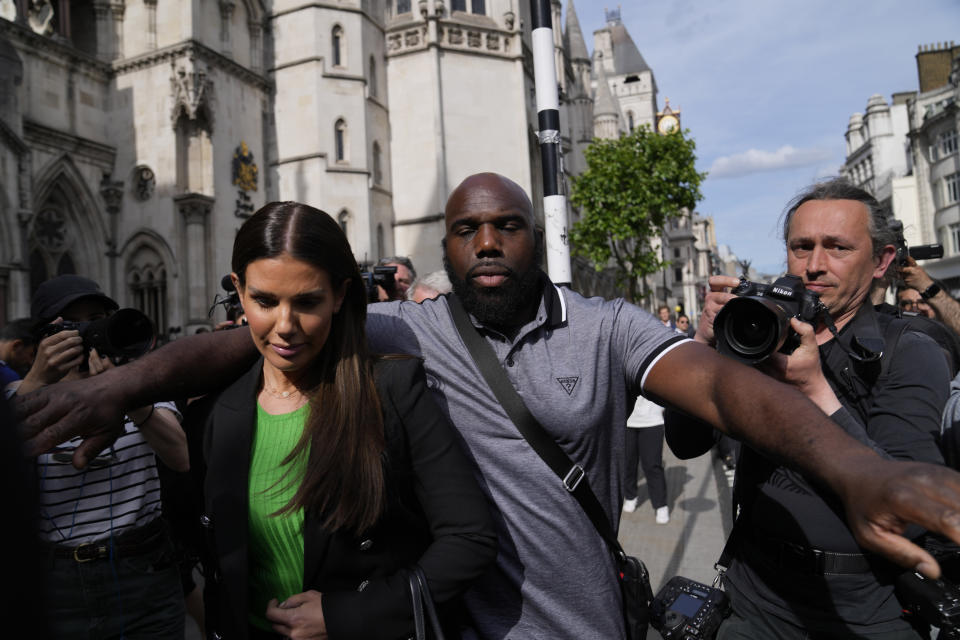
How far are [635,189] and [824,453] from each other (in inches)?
920

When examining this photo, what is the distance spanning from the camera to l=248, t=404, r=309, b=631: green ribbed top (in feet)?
5.41

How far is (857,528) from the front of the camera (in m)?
0.92

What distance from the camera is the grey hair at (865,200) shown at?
2260 mm

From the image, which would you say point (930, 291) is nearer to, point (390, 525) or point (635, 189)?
point (390, 525)

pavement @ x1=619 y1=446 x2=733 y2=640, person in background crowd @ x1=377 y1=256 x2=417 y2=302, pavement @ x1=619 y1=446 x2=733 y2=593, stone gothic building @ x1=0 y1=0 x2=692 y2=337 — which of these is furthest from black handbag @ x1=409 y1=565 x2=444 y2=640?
stone gothic building @ x1=0 y1=0 x2=692 y2=337

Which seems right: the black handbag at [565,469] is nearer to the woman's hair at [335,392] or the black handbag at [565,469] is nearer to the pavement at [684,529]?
the woman's hair at [335,392]

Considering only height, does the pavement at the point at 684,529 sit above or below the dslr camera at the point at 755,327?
below

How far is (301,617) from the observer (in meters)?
1.46

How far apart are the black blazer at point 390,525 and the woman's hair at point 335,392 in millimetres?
43

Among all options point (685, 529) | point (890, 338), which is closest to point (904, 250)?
point (890, 338)

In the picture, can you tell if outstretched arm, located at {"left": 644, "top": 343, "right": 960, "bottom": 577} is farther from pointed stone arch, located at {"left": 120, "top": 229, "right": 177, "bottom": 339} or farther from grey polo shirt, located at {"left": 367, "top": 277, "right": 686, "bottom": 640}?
pointed stone arch, located at {"left": 120, "top": 229, "right": 177, "bottom": 339}

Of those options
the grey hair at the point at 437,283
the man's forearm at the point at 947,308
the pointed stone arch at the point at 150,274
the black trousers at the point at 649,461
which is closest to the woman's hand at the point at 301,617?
the grey hair at the point at 437,283

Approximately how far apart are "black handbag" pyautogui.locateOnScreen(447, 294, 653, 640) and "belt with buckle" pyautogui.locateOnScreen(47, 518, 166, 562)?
1.85m

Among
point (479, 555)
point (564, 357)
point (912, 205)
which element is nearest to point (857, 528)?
point (479, 555)
